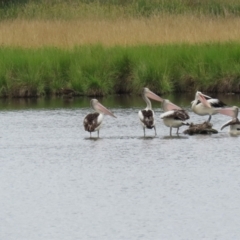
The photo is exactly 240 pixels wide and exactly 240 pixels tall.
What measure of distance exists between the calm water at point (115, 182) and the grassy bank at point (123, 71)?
10.3 ft

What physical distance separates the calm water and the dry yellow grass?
16.8 ft

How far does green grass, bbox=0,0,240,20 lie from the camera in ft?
85.0

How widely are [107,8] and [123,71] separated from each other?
8.49 metres

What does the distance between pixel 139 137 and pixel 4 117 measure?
3.12 m

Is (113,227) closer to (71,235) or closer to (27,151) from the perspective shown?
(71,235)

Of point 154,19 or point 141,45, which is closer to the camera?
point 141,45

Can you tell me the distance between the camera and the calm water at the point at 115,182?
811cm

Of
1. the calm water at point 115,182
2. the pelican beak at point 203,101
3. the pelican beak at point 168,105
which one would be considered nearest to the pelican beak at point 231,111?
the pelican beak at point 203,101

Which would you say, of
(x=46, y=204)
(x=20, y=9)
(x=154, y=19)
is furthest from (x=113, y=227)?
(x=20, y=9)

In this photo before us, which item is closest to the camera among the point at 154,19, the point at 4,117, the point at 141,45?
the point at 4,117

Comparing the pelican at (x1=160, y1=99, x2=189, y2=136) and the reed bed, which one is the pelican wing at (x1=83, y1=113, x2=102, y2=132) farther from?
the reed bed

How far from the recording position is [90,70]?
60.2 feet

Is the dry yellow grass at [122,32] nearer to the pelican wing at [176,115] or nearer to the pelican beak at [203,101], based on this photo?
the pelican beak at [203,101]

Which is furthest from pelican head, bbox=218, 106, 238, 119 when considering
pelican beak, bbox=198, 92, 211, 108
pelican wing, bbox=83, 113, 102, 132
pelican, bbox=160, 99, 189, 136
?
pelican wing, bbox=83, 113, 102, 132
